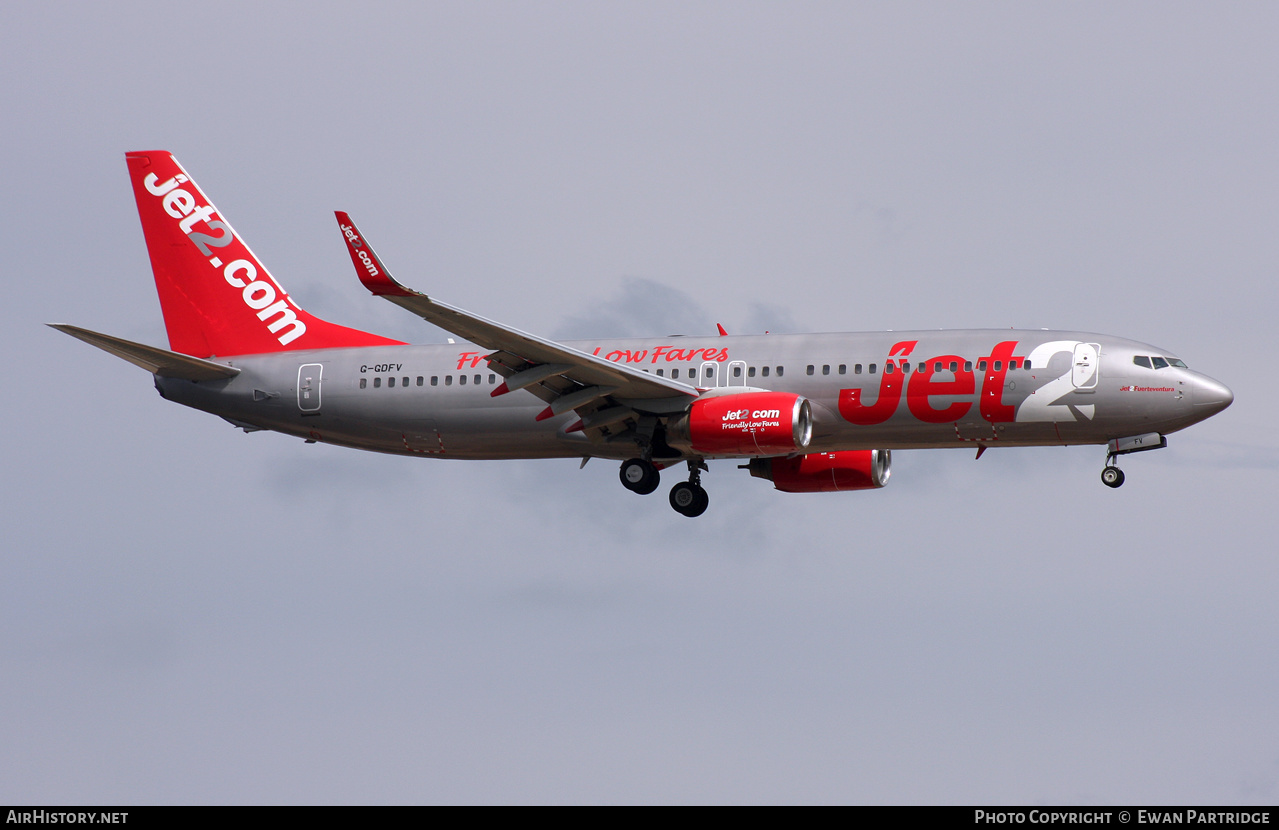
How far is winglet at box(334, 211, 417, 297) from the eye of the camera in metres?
38.6

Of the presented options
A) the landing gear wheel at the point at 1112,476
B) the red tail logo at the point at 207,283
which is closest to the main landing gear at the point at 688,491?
the red tail logo at the point at 207,283

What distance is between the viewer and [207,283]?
53.4 m

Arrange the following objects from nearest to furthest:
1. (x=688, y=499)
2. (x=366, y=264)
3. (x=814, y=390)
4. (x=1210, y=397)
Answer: (x=366, y=264) < (x=1210, y=397) < (x=814, y=390) < (x=688, y=499)

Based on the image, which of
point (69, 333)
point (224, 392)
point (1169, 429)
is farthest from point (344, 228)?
point (1169, 429)

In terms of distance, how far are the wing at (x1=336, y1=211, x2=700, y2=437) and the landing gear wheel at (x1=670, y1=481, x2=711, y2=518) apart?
3.17m

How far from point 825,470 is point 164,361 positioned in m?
20.6

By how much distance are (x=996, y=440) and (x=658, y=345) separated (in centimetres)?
1033

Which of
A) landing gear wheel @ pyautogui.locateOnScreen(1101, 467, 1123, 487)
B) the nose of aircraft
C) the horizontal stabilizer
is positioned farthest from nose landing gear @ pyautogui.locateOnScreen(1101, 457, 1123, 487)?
the horizontal stabilizer

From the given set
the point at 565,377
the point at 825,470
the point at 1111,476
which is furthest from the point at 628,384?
the point at 1111,476

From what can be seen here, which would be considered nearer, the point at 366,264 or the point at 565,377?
the point at 366,264

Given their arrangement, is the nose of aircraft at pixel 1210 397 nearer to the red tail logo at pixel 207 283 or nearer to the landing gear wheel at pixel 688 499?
the landing gear wheel at pixel 688 499

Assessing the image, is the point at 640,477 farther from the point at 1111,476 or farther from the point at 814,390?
the point at 1111,476

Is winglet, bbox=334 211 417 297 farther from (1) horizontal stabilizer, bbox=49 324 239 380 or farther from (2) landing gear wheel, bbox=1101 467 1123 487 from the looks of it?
(2) landing gear wheel, bbox=1101 467 1123 487

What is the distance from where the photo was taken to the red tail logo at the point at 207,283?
52219 mm
